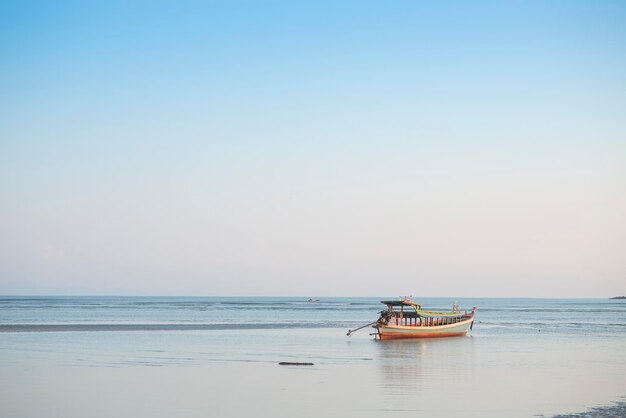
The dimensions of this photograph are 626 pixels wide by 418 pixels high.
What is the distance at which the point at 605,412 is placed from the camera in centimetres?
1952

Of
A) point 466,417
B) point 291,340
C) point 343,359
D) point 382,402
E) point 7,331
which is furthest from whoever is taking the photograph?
point 7,331

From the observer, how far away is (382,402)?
68.1 feet

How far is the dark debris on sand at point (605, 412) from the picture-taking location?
18875 mm

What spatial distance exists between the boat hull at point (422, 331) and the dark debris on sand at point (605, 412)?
1142 inches

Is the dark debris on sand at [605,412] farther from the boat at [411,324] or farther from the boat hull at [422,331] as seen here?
the boat hull at [422,331]

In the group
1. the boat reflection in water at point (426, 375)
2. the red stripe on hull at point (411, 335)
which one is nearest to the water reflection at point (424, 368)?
the boat reflection in water at point (426, 375)

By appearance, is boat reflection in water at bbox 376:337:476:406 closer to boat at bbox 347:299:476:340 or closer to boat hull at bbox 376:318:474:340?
boat hull at bbox 376:318:474:340

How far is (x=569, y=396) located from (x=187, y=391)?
11.8m

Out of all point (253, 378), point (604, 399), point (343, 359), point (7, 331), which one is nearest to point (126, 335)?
point (7, 331)

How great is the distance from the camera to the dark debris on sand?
18875 millimetres

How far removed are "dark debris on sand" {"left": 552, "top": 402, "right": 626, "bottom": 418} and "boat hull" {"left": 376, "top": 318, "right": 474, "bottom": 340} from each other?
29011 mm

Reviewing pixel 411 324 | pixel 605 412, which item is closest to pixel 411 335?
pixel 411 324

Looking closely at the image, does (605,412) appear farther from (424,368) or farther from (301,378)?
(424,368)

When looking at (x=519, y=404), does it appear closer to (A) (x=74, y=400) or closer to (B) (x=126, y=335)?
(A) (x=74, y=400)
